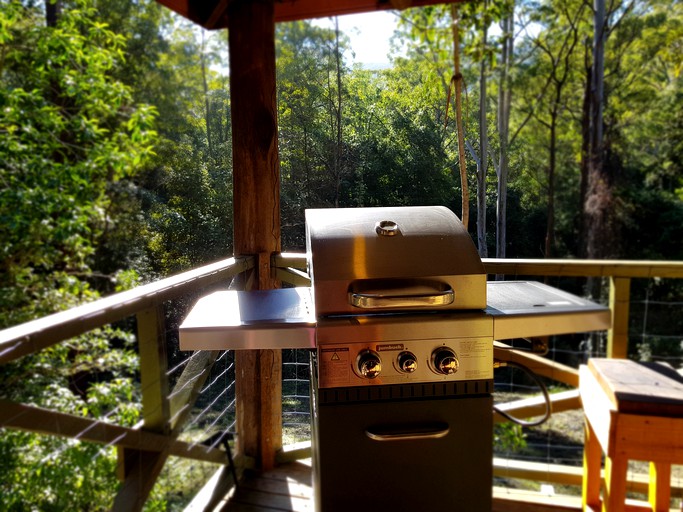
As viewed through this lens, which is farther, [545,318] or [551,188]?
[551,188]

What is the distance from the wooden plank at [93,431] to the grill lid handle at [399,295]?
79 cm

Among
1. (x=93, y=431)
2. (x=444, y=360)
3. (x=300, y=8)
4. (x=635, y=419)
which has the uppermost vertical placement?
(x=300, y=8)

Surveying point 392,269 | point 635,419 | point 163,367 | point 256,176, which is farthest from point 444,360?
point 256,176

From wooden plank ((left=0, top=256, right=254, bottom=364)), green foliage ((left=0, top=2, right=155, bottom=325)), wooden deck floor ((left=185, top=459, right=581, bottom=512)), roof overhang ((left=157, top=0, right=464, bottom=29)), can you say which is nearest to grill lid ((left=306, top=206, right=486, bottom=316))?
wooden plank ((left=0, top=256, right=254, bottom=364))

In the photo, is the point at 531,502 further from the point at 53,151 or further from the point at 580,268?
the point at 53,151

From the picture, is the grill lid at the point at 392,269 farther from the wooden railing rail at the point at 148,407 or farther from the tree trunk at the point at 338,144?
the tree trunk at the point at 338,144

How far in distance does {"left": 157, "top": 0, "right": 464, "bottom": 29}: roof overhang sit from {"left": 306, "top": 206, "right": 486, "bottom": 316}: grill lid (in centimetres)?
148

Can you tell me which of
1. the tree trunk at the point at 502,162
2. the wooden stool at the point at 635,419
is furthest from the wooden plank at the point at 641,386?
the tree trunk at the point at 502,162

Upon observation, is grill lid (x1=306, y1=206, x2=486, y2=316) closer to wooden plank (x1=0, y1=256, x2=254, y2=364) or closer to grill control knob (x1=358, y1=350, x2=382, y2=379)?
grill control knob (x1=358, y1=350, x2=382, y2=379)

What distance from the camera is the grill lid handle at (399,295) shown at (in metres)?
1.02

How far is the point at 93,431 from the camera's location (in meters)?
1.54

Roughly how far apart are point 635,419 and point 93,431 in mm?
1725

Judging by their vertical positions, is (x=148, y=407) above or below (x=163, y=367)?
below

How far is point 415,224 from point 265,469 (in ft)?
4.84
